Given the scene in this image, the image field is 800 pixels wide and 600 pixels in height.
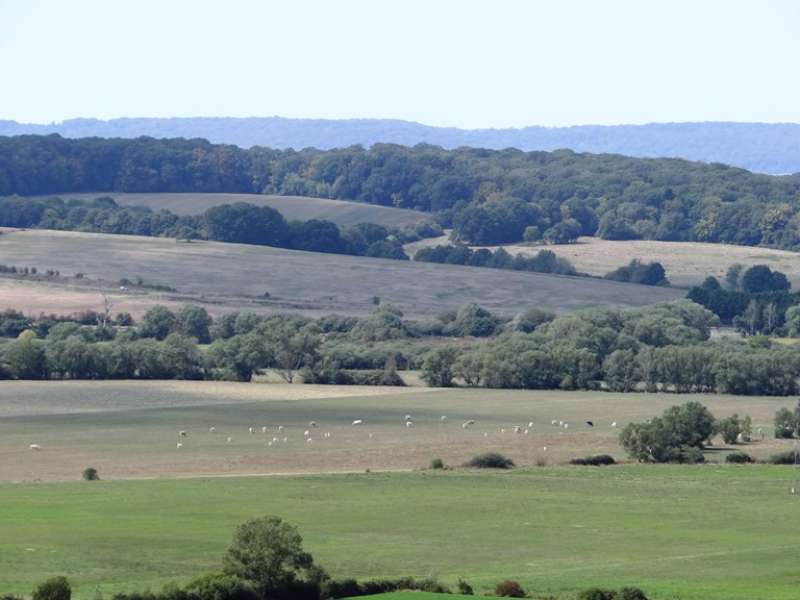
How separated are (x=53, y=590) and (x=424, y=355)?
6545 cm

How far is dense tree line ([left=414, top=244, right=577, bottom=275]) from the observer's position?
510 ft

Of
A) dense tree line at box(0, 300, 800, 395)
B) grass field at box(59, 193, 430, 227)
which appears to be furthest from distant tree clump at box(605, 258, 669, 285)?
dense tree line at box(0, 300, 800, 395)

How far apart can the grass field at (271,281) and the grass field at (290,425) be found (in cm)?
3249

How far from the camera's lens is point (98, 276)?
137875mm

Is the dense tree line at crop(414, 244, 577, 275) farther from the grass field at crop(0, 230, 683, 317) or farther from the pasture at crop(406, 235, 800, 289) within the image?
the grass field at crop(0, 230, 683, 317)

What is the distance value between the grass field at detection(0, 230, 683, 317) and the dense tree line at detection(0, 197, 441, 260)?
24.3 ft

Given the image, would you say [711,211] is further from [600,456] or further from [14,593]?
[14,593]

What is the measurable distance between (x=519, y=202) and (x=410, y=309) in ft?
186

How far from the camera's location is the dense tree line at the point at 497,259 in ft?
510

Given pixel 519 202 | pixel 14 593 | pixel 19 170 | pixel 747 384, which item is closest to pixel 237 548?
pixel 14 593

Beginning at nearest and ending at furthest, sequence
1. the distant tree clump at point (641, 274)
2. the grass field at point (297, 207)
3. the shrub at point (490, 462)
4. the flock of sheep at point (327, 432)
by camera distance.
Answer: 1. the shrub at point (490, 462)
2. the flock of sheep at point (327, 432)
3. the distant tree clump at point (641, 274)
4. the grass field at point (297, 207)

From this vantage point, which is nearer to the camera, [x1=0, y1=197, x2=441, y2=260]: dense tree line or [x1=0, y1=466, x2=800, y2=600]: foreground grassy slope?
[x1=0, y1=466, x2=800, y2=600]: foreground grassy slope

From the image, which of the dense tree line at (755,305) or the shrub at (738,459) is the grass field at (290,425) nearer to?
the shrub at (738,459)

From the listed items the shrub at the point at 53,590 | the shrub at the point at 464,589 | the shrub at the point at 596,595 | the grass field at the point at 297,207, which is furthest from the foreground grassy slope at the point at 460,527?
the grass field at the point at 297,207
